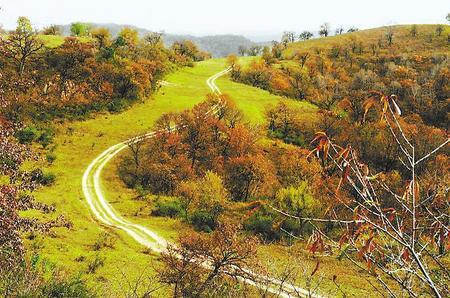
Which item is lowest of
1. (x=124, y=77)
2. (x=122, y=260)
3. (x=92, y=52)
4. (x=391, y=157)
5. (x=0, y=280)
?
(x=391, y=157)

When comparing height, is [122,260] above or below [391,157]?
above

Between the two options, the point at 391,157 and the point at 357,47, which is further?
the point at 357,47

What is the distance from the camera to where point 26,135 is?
61.4 metres

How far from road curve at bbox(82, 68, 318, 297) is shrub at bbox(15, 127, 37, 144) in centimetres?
1033

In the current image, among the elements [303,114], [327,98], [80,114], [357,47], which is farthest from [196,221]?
[357,47]

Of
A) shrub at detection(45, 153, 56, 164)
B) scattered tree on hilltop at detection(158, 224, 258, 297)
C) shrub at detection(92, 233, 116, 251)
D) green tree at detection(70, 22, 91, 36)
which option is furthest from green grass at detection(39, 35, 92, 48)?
scattered tree on hilltop at detection(158, 224, 258, 297)

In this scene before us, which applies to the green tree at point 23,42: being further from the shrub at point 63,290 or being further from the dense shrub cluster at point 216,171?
the shrub at point 63,290

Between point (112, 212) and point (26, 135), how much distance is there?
2491cm

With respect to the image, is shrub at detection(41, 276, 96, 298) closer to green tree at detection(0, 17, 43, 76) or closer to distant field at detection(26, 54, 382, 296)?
distant field at detection(26, 54, 382, 296)

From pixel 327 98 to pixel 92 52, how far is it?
210 ft

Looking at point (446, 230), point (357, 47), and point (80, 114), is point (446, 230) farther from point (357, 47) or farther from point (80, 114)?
point (357, 47)

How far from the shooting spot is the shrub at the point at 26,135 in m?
60.3

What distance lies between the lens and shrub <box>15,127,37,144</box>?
60.3 meters

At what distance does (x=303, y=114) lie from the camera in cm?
9488
